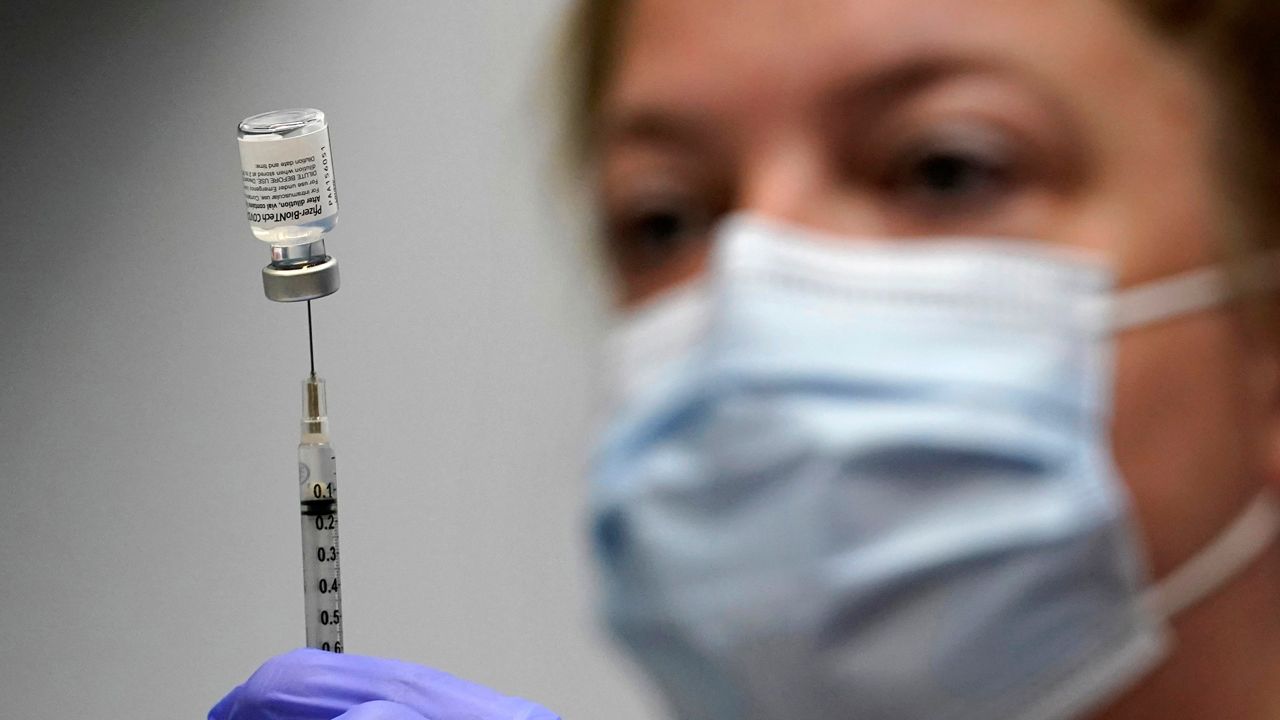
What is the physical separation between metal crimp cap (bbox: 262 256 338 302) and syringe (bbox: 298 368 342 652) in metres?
0.07

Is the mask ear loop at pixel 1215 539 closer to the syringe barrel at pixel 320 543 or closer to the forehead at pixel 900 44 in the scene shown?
the forehead at pixel 900 44

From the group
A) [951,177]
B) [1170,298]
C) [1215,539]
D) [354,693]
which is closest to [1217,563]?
[1215,539]

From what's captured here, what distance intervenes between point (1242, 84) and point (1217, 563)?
281 millimetres

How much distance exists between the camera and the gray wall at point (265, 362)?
72.1 inches

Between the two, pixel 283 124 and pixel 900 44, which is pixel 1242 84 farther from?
pixel 283 124

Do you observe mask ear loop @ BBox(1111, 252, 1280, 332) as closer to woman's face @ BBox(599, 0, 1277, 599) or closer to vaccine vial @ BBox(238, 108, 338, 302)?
woman's face @ BBox(599, 0, 1277, 599)

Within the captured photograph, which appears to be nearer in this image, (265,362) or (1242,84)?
(1242,84)

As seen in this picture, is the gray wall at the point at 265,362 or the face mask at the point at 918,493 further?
the gray wall at the point at 265,362

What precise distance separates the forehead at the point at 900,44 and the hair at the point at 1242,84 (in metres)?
0.03

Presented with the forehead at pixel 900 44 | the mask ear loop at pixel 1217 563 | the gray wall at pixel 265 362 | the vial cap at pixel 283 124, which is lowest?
the gray wall at pixel 265 362

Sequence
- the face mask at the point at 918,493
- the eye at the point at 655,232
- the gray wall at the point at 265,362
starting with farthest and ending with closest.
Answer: the gray wall at the point at 265,362 → the eye at the point at 655,232 → the face mask at the point at 918,493

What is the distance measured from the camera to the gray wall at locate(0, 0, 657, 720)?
72.1 inches

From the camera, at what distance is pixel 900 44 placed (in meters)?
0.82

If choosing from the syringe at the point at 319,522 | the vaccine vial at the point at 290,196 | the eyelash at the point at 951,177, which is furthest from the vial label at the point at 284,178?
the eyelash at the point at 951,177
